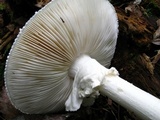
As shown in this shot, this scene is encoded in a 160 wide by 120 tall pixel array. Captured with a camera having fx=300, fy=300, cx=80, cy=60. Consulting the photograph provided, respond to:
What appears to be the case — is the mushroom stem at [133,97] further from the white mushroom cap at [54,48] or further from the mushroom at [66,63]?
the white mushroom cap at [54,48]

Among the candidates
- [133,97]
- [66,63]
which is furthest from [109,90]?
[66,63]

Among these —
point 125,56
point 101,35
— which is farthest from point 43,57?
point 125,56

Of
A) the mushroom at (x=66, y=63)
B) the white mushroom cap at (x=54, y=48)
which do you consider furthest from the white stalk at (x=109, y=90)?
the white mushroom cap at (x=54, y=48)

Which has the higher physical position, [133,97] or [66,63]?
[66,63]

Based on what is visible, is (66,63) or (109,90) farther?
(66,63)

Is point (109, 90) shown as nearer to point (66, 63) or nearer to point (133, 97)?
point (133, 97)

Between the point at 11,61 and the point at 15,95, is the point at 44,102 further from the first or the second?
the point at 11,61
